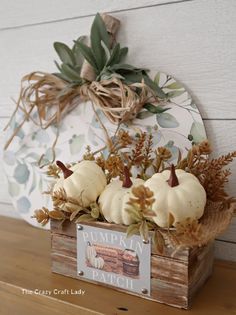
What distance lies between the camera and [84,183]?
1.64 ft

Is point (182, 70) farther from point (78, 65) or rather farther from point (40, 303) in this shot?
point (40, 303)

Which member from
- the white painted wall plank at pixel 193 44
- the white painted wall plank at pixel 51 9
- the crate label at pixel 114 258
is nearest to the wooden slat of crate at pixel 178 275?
the crate label at pixel 114 258

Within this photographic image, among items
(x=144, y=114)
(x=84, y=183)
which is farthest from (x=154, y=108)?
(x=84, y=183)

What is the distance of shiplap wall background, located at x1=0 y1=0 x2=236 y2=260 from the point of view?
0.60 metres

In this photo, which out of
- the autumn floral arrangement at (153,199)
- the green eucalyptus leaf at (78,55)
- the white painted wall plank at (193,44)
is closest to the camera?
the autumn floral arrangement at (153,199)

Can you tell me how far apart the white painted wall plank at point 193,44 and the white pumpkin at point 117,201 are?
23cm

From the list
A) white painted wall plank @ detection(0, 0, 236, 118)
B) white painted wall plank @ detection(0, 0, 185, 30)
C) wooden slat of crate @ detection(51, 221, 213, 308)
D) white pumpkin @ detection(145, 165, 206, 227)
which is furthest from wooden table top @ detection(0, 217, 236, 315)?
white painted wall plank @ detection(0, 0, 185, 30)

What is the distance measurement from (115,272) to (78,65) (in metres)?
0.42

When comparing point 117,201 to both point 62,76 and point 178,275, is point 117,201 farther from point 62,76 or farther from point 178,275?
point 62,76

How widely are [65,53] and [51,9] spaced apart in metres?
0.15

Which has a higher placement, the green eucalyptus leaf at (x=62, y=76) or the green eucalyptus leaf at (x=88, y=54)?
the green eucalyptus leaf at (x=88, y=54)

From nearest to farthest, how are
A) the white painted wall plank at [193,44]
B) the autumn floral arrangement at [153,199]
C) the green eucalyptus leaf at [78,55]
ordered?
1. the autumn floral arrangement at [153,199]
2. the white painted wall plank at [193,44]
3. the green eucalyptus leaf at [78,55]

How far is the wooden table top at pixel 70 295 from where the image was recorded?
461 millimetres

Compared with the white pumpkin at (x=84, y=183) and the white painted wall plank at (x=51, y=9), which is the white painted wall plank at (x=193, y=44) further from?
the white pumpkin at (x=84, y=183)
